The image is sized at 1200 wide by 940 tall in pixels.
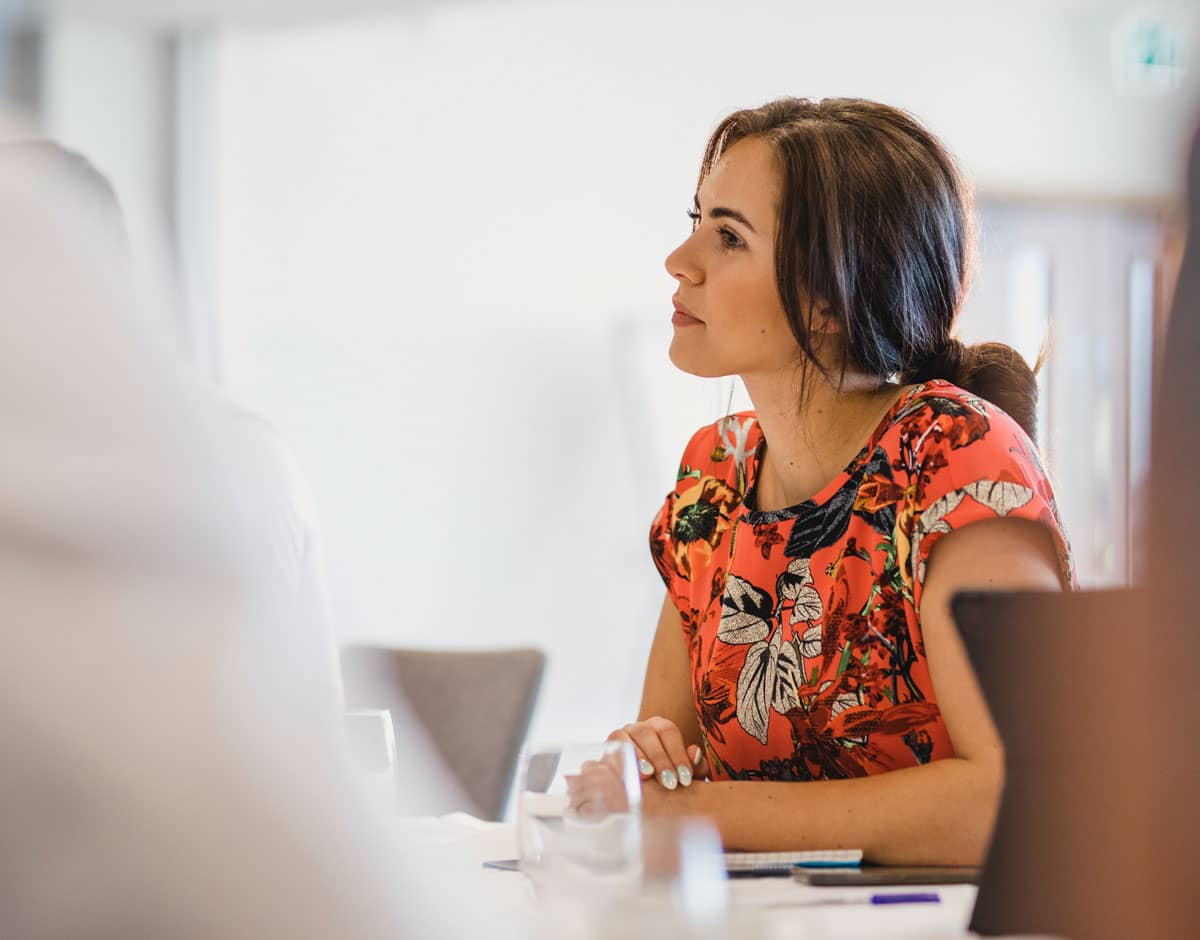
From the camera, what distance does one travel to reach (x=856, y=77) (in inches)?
228

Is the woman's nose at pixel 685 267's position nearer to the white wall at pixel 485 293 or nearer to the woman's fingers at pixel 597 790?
the woman's fingers at pixel 597 790

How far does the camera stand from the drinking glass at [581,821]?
54cm

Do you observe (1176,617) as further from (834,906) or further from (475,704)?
(475,704)

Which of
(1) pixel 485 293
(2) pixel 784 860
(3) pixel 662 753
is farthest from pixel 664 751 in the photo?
(1) pixel 485 293

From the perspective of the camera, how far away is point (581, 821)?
0.70m

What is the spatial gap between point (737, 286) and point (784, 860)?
0.83m

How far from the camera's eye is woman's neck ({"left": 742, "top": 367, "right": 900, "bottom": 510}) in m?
1.75

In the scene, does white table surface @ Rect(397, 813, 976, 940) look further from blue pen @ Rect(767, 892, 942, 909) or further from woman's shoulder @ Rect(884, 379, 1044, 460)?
woman's shoulder @ Rect(884, 379, 1044, 460)

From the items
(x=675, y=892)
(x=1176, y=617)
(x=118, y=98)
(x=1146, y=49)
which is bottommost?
(x=675, y=892)

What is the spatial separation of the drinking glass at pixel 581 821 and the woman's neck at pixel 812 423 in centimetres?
94

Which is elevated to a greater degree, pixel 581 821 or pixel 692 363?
pixel 692 363

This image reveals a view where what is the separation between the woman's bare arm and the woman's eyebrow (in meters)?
0.62

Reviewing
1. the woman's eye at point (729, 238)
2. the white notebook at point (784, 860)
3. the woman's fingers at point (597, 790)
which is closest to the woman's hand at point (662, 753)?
the white notebook at point (784, 860)

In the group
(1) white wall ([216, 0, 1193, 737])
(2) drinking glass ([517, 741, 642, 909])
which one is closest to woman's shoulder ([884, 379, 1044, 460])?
(2) drinking glass ([517, 741, 642, 909])
